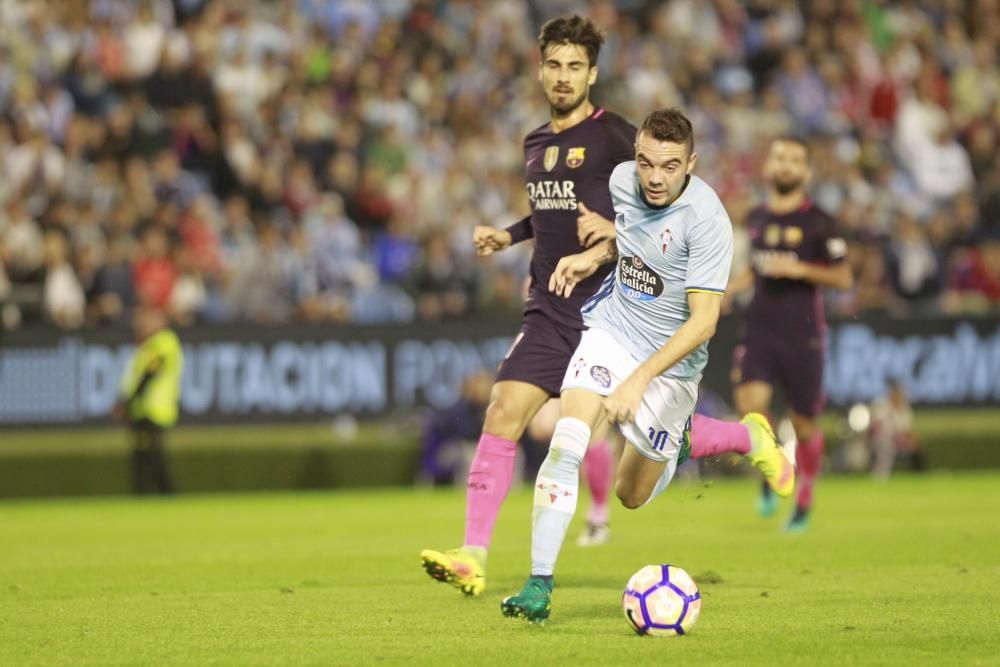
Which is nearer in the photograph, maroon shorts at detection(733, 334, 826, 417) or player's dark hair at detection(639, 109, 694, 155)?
player's dark hair at detection(639, 109, 694, 155)

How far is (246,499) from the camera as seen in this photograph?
751 inches

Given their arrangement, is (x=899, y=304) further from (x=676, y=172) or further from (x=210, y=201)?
(x=676, y=172)

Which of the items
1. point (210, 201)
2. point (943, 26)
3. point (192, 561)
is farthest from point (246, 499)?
point (943, 26)

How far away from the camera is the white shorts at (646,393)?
320 inches

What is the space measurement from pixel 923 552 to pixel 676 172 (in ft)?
14.6

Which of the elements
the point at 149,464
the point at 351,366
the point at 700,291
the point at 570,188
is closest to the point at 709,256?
the point at 700,291

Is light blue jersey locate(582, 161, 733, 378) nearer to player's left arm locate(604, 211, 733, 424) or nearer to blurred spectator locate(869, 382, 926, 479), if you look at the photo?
player's left arm locate(604, 211, 733, 424)

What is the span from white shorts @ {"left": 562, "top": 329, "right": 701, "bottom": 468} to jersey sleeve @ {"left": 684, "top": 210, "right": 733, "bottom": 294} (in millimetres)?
503

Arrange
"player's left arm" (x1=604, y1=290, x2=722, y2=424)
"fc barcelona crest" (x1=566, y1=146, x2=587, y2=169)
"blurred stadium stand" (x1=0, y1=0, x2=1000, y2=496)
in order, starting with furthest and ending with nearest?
"blurred stadium stand" (x1=0, y1=0, x2=1000, y2=496)
"fc barcelona crest" (x1=566, y1=146, x2=587, y2=169)
"player's left arm" (x1=604, y1=290, x2=722, y2=424)

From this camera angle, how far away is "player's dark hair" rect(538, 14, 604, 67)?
902 centimetres

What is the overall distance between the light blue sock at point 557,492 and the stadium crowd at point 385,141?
10.5m

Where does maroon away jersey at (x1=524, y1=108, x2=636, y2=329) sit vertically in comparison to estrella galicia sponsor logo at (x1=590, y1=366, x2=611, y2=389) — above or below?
above

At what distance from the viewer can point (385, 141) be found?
2242 centimetres

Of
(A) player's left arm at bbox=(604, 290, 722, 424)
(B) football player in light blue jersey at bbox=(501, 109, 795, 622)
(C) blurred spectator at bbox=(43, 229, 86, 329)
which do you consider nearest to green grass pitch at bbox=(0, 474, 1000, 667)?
(B) football player in light blue jersey at bbox=(501, 109, 795, 622)
